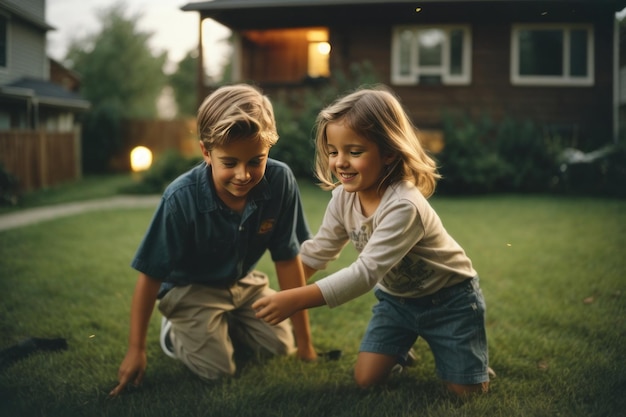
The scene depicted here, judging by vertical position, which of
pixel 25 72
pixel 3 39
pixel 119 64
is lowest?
pixel 3 39

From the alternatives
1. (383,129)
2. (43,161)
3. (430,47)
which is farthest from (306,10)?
(383,129)

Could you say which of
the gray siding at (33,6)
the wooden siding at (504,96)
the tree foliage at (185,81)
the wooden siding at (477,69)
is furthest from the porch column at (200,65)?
the tree foliage at (185,81)

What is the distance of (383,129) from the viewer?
6.68 ft

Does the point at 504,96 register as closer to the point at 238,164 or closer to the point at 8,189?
the point at 8,189

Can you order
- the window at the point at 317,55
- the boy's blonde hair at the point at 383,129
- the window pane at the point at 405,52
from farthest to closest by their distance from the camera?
the window at the point at 317,55
the window pane at the point at 405,52
the boy's blonde hair at the point at 383,129

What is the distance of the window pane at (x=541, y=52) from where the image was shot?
12945 millimetres

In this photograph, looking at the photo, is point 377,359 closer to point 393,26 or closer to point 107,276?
point 107,276

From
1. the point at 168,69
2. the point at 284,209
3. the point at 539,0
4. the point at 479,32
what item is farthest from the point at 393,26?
the point at 168,69

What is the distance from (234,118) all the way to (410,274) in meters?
0.92

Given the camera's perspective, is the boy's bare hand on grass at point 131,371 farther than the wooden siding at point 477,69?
No

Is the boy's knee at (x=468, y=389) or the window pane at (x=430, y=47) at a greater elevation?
the window pane at (x=430, y=47)

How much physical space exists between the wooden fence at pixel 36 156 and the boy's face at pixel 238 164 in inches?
295

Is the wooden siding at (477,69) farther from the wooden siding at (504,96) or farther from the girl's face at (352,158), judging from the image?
the girl's face at (352,158)

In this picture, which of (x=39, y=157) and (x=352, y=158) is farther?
(x=39, y=157)
